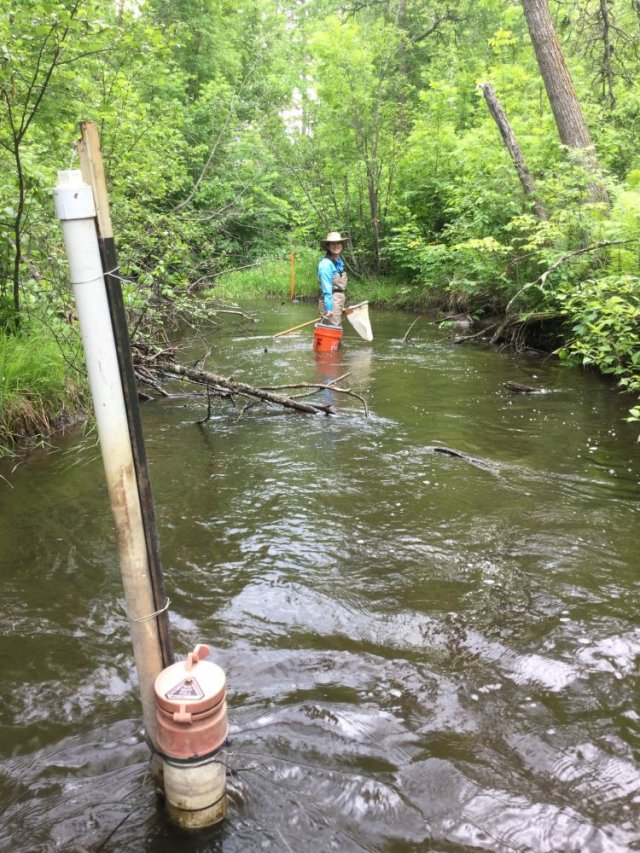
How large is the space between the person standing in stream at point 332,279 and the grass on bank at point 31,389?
5113 millimetres

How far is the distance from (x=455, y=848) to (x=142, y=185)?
831 cm

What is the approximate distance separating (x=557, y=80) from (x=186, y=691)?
11.0 meters

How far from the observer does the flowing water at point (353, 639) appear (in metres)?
2.24

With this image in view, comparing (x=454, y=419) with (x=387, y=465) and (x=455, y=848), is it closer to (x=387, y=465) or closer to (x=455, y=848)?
(x=387, y=465)

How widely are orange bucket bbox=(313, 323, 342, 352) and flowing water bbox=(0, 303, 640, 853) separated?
187 inches

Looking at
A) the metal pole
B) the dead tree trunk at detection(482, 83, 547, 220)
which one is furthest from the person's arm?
the metal pole

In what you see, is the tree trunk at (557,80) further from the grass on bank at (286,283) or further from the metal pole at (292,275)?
the metal pole at (292,275)

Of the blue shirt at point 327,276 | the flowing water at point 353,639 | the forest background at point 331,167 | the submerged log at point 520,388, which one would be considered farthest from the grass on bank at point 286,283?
the flowing water at point 353,639

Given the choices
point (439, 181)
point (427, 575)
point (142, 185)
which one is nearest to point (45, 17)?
point (142, 185)

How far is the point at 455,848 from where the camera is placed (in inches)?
82.5

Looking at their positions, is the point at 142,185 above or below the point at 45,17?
below

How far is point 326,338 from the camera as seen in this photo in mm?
10961

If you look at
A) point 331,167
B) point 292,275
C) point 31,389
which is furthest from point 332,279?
point 331,167

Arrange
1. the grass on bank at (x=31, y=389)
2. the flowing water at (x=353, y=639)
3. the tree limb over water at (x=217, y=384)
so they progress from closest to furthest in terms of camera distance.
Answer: the flowing water at (x=353, y=639), the grass on bank at (x=31, y=389), the tree limb over water at (x=217, y=384)
